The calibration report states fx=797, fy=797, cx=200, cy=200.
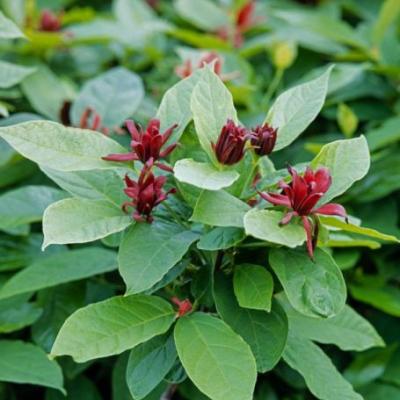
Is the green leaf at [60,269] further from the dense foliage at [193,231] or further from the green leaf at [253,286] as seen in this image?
the green leaf at [253,286]

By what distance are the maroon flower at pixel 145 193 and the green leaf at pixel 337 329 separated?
289 mm

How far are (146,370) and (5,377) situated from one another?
26 centimetres

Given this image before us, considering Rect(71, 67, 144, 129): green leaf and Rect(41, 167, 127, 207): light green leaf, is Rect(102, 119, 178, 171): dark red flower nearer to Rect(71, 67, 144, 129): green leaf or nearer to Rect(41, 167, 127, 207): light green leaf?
Rect(41, 167, 127, 207): light green leaf

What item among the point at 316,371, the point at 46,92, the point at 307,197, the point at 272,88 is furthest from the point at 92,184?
the point at 272,88

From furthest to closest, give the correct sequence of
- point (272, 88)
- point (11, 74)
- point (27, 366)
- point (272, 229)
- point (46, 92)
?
point (272, 88)
point (46, 92)
point (11, 74)
point (27, 366)
point (272, 229)

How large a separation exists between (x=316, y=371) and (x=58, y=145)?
0.48 m

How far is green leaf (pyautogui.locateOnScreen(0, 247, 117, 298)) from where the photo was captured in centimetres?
124

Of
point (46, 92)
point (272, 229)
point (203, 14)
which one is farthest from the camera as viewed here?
point (203, 14)

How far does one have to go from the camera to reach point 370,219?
167 cm

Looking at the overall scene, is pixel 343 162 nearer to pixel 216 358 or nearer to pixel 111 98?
pixel 216 358

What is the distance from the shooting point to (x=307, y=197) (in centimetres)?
96

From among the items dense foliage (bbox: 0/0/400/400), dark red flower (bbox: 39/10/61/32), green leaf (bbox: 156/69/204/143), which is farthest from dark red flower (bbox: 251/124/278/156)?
dark red flower (bbox: 39/10/61/32)

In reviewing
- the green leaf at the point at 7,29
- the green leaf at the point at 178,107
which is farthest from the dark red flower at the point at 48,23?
the green leaf at the point at 178,107

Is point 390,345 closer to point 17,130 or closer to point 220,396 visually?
point 220,396
